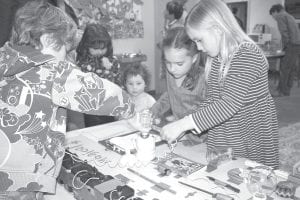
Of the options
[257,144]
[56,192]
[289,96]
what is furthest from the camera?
[289,96]

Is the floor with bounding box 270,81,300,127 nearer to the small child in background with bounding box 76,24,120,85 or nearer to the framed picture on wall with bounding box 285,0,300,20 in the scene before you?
the framed picture on wall with bounding box 285,0,300,20

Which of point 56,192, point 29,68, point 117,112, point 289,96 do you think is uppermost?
point 29,68

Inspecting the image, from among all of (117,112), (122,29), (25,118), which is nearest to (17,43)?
(25,118)

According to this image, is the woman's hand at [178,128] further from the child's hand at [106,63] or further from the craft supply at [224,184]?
the child's hand at [106,63]

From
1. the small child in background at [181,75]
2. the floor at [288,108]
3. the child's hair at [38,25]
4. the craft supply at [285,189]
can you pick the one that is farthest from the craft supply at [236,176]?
the floor at [288,108]

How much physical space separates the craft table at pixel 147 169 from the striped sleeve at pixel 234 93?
0.57 ft

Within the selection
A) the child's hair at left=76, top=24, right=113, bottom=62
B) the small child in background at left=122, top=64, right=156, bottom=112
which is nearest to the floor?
the small child in background at left=122, top=64, right=156, bottom=112

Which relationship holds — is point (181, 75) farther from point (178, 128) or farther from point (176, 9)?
point (176, 9)

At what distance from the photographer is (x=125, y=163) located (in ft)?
4.05

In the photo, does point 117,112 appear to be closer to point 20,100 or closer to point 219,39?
point 20,100

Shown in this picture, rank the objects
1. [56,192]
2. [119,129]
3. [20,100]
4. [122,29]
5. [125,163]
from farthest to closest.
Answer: [122,29], [119,129], [125,163], [56,192], [20,100]

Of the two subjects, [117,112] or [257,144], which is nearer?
[117,112]

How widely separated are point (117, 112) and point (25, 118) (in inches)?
12.1

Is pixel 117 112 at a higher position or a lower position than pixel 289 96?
higher
